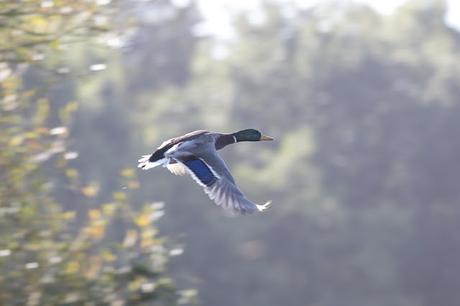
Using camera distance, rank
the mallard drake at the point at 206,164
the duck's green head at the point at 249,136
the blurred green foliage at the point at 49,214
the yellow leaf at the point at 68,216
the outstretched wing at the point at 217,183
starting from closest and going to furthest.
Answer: the outstretched wing at the point at 217,183
the mallard drake at the point at 206,164
the blurred green foliage at the point at 49,214
the yellow leaf at the point at 68,216
the duck's green head at the point at 249,136

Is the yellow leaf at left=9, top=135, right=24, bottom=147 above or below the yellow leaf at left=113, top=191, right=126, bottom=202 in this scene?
above

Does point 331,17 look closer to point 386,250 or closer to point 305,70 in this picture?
point 305,70

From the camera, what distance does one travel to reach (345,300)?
27.2 meters

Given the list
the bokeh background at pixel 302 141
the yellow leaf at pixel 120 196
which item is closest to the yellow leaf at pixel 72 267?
the yellow leaf at pixel 120 196

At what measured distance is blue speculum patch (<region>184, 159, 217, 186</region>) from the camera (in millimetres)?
7254

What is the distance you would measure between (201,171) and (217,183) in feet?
0.58

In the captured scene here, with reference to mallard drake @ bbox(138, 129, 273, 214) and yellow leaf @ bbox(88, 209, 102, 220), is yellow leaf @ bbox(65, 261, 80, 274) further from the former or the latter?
mallard drake @ bbox(138, 129, 273, 214)

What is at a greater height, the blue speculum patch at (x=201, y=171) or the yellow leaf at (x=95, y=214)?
the blue speculum patch at (x=201, y=171)

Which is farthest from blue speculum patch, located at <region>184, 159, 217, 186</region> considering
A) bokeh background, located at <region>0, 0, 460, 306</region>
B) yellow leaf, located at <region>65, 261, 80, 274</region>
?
bokeh background, located at <region>0, 0, 460, 306</region>

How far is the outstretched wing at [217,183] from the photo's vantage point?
6840mm

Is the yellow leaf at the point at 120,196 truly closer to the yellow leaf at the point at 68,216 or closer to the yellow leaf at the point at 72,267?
the yellow leaf at the point at 68,216

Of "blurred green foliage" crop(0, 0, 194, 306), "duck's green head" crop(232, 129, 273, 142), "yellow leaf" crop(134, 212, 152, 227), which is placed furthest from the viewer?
"duck's green head" crop(232, 129, 273, 142)

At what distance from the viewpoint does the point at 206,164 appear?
7371mm

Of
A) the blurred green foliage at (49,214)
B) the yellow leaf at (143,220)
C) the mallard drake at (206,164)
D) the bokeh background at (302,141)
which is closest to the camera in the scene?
the mallard drake at (206,164)
